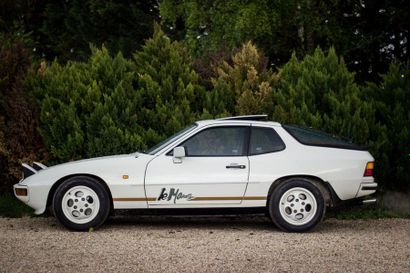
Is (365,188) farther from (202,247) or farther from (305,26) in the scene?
(305,26)

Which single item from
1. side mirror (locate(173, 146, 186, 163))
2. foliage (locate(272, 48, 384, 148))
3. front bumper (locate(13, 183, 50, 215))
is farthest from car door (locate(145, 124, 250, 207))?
foliage (locate(272, 48, 384, 148))

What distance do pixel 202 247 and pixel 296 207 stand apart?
1.76 metres

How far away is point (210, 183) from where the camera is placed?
31.3 ft

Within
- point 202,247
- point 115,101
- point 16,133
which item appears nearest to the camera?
point 202,247

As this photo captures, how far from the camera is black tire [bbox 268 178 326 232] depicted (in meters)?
9.51

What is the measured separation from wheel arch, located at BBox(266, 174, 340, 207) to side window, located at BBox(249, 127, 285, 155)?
43cm

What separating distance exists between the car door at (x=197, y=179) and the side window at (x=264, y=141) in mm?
205

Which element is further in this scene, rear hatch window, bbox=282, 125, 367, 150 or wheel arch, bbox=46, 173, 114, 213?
rear hatch window, bbox=282, 125, 367, 150

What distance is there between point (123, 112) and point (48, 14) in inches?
911

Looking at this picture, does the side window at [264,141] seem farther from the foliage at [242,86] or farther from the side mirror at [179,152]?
the foliage at [242,86]

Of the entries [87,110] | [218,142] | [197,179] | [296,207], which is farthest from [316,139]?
[87,110]

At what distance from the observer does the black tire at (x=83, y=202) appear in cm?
955

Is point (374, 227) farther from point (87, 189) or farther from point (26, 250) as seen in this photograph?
point (26, 250)

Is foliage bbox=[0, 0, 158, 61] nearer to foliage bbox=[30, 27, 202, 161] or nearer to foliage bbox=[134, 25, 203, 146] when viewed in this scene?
foliage bbox=[134, 25, 203, 146]
